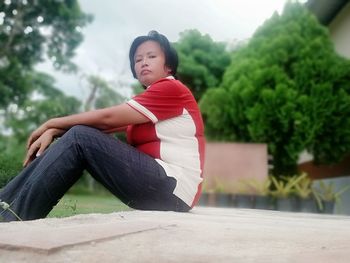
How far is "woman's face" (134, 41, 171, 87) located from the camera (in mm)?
2674

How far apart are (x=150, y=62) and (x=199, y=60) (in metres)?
9.18

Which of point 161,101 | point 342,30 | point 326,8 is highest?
point 326,8

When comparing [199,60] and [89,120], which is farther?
[199,60]

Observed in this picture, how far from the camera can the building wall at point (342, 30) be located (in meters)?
8.35

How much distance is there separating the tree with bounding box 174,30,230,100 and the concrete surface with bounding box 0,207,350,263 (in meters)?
9.74

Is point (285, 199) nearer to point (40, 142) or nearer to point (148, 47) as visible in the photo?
point (148, 47)

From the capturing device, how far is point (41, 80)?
1678 cm

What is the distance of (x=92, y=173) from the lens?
232 cm

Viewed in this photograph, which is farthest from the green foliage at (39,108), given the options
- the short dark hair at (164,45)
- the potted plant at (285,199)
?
the short dark hair at (164,45)

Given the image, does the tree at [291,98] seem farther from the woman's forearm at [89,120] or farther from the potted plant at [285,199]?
the woman's forearm at [89,120]

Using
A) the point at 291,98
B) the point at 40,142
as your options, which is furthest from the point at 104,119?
the point at 291,98

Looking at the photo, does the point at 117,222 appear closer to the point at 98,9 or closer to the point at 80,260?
the point at 80,260

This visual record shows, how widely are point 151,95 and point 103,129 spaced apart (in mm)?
290

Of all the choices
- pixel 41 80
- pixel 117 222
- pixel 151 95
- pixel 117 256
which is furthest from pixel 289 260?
pixel 41 80
